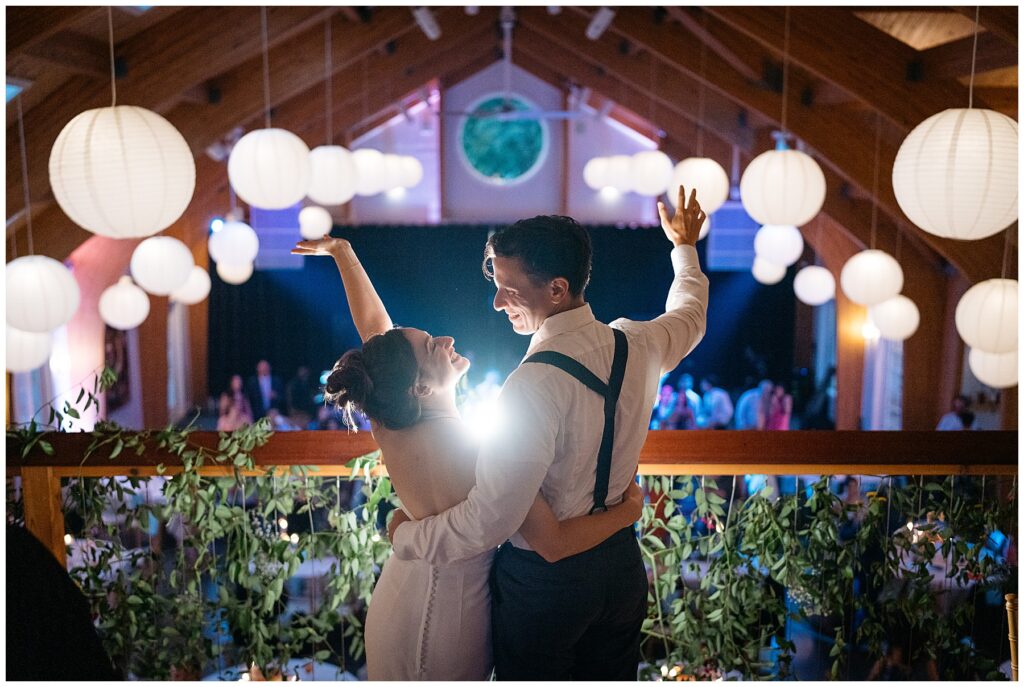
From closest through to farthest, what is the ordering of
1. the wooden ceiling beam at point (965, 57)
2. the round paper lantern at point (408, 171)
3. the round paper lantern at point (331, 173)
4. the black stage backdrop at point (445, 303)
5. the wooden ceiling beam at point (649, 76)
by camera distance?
the wooden ceiling beam at point (965, 57)
the round paper lantern at point (331, 173)
the round paper lantern at point (408, 171)
the wooden ceiling beam at point (649, 76)
the black stage backdrop at point (445, 303)

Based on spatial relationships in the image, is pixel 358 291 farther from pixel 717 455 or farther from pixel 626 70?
pixel 626 70

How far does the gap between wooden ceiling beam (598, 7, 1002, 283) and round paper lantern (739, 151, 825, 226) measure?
5.49 feet

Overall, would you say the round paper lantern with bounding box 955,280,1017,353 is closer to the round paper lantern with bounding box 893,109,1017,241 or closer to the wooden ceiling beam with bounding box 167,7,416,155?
the round paper lantern with bounding box 893,109,1017,241

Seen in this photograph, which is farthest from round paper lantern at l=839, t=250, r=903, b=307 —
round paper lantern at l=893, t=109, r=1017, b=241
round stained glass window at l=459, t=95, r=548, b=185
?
round stained glass window at l=459, t=95, r=548, b=185

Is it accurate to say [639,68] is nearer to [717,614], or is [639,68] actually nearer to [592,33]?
[592,33]

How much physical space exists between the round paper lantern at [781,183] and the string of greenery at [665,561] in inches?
77.7

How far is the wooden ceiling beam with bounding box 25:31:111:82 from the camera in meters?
4.82

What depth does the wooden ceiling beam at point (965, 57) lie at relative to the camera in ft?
14.6

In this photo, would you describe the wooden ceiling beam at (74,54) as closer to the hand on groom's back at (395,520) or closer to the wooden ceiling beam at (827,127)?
the wooden ceiling beam at (827,127)

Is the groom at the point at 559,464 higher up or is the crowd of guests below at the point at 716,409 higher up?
the groom at the point at 559,464

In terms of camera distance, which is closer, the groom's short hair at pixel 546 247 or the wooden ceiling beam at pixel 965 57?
the groom's short hair at pixel 546 247

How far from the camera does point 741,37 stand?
6.86 metres

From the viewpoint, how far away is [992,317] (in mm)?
4301

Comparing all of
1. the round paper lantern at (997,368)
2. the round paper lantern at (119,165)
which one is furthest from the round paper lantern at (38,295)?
the round paper lantern at (997,368)
